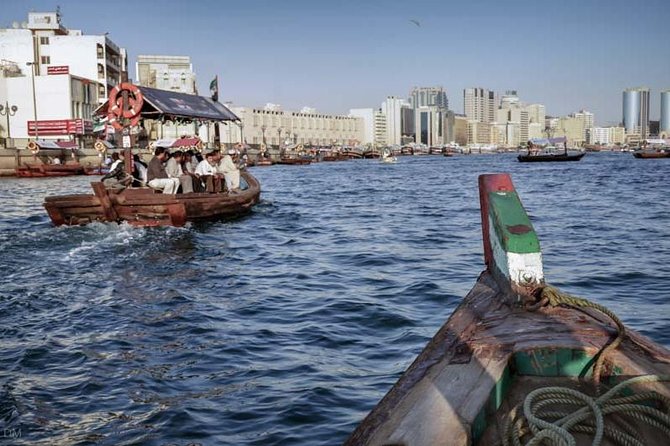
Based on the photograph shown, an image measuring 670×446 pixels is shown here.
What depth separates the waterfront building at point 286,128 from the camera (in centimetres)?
A: 15500

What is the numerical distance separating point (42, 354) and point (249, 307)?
273 cm

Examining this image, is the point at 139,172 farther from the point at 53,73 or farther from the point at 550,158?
the point at 550,158

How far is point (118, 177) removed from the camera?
18219 mm

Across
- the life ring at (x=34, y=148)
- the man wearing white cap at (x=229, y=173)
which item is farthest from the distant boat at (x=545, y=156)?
the man wearing white cap at (x=229, y=173)

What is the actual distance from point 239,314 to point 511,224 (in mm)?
4800

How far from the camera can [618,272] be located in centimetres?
1052

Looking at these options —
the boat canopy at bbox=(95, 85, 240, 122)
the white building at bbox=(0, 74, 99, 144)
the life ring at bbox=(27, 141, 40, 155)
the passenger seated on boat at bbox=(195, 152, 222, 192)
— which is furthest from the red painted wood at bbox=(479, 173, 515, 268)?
the white building at bbox=(0, 74, 99, 144)

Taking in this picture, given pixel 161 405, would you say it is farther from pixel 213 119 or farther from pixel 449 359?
pixel 213 119

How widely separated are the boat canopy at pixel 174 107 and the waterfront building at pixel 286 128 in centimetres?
11252

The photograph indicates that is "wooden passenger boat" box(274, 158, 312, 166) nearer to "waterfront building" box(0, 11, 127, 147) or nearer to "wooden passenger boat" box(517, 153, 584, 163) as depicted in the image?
"waterfront building" box(0, 11, 127, 147)

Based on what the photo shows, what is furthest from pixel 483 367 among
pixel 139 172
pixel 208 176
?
pixel 139 172

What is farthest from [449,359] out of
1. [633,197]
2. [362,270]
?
[633,197]

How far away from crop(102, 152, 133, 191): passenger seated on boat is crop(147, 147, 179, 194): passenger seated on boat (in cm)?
57

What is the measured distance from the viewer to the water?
5.10 m
